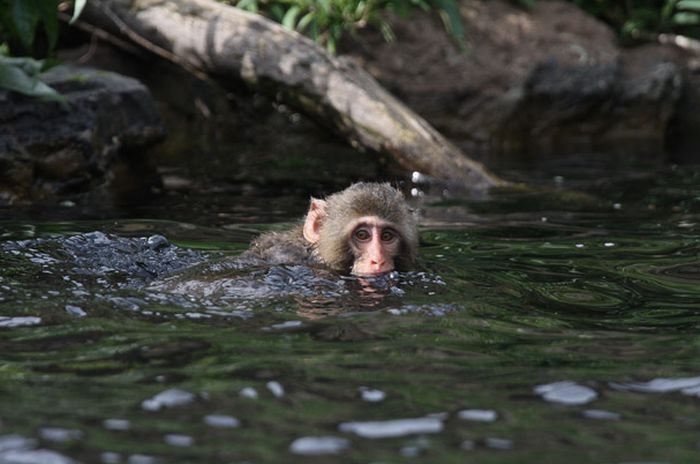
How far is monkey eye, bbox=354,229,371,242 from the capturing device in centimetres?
674

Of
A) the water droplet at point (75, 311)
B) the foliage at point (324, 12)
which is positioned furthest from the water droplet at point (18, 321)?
the foliage at point (324, 12)

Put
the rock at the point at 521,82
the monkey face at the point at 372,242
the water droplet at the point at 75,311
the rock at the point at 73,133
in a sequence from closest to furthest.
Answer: the water droplet at the point at 75,311 < the monkey face at the point at 372,242 < the rock at the point at 73,133 < the rock at the point at 521,82

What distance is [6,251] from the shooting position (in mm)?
6629

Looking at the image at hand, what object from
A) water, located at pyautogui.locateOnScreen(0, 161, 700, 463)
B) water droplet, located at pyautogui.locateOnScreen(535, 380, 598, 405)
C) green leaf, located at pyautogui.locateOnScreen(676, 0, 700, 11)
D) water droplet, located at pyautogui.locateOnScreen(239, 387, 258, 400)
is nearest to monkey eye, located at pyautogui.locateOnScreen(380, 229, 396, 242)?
water, located at pyautogui.locateOnScreen(0, 161, 700, 463)

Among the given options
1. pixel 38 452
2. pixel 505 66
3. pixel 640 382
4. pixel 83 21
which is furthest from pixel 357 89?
pixel 38 452

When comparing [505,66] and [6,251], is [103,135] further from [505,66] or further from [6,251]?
[505,66]

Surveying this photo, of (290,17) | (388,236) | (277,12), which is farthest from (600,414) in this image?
(277,12)

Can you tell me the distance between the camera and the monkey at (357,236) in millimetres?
6684

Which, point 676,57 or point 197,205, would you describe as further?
point 676,57

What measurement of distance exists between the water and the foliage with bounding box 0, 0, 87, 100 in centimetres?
117

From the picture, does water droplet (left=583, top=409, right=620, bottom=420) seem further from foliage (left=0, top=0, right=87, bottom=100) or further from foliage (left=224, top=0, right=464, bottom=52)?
foliage (left=224, top=0, right=464, bottom=52)

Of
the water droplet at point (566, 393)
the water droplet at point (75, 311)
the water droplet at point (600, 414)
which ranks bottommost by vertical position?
the water droplet at point (75, 311)

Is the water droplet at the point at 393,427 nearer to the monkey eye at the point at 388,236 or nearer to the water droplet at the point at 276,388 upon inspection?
the water droplet at the point at 276,388

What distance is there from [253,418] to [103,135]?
641cm
